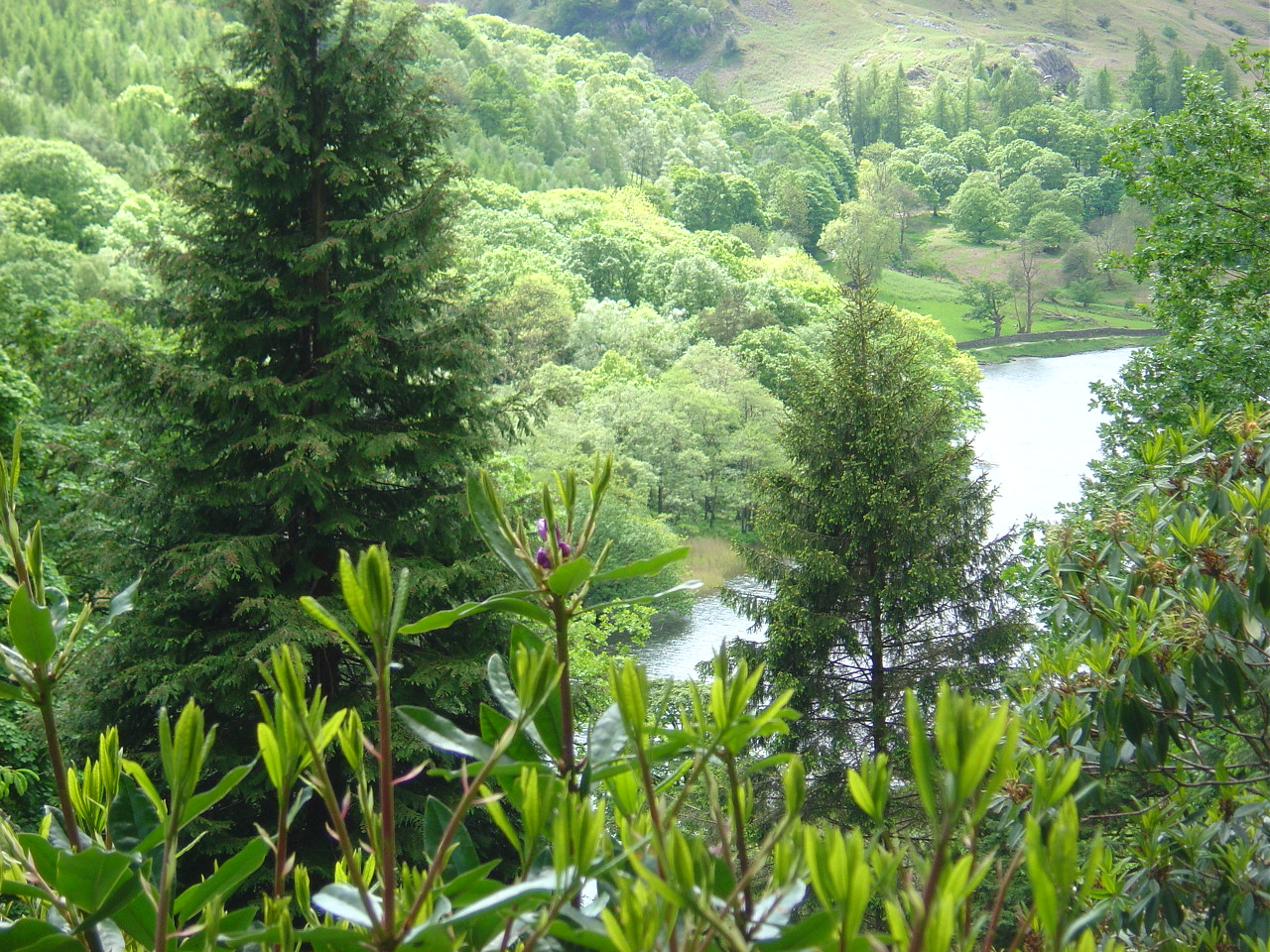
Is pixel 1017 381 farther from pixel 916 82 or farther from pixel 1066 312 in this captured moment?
pixel 916 82

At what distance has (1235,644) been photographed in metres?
2.58

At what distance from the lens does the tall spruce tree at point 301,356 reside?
7.75 m

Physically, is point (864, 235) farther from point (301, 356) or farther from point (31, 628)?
point (31, 628)

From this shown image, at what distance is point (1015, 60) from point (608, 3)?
4942 centimetres

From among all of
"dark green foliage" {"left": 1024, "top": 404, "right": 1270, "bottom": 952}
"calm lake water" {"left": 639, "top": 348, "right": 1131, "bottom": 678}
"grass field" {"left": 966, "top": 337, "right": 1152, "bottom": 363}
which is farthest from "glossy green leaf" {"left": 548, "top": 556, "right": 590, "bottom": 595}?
"grass field" {"left": 966, "top": 337, "right": 1152, "bottom": 363}

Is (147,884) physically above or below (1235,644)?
above

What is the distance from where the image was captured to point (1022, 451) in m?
35.1

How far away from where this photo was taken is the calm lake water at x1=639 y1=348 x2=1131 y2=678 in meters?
23.2

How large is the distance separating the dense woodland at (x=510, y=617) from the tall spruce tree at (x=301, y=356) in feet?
0.13

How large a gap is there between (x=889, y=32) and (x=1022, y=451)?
114419mm

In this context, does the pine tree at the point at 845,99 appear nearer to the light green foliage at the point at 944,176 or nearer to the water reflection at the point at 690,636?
the light green foliage at the point at 944,176

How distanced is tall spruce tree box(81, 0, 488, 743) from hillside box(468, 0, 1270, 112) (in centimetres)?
11070

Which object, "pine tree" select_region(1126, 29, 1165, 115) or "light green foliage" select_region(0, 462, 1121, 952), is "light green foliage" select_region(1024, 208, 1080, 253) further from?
"light green foliage" select_region(0, 462, 1121, 952)

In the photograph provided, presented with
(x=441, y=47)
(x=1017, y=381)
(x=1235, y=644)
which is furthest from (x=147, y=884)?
(x=441, y=47)
